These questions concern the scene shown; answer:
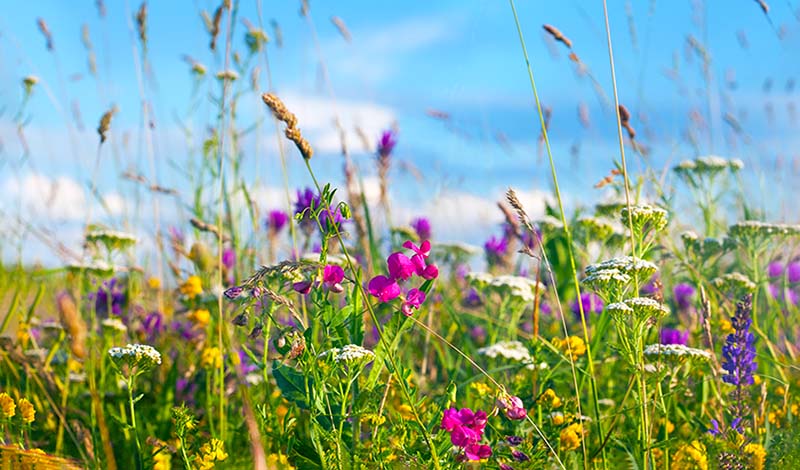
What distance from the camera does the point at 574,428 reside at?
1.89 meters

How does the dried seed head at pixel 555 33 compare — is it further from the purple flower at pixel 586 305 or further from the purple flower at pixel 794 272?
the purple flower at pixel 794 272

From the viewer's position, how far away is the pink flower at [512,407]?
1578mm

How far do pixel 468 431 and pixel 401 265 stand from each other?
0.37m

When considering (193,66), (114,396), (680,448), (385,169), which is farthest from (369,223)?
(193,66)

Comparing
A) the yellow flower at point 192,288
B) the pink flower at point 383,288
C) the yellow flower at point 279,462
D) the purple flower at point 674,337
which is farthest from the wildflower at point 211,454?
the purple flower at point 674,337

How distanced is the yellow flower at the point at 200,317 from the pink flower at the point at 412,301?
5.10 ft

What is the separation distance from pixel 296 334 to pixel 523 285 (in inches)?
48.7

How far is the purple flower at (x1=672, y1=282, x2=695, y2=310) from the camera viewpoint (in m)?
3.72

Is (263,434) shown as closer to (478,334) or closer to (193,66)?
(478,334)

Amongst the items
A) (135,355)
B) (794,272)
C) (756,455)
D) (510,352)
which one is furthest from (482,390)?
(794,272)

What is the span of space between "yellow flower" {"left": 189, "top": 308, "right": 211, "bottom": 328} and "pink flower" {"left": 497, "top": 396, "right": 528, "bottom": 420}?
5.39 ft

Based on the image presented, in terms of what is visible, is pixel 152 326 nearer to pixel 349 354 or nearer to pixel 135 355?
pixel 135 355

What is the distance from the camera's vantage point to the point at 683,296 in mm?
3742

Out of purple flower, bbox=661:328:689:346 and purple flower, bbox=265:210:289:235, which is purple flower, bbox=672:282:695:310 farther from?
purple flower, bbox=265:210:289:235
